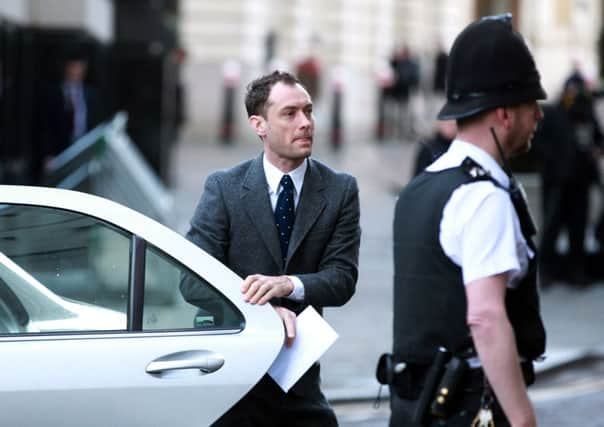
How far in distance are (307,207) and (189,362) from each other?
640 millimetres

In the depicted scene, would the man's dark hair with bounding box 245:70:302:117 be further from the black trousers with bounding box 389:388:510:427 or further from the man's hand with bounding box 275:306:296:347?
the black trousers with bounding box 389:388:510:427

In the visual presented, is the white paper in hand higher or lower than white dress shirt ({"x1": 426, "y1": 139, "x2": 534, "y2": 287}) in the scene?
lower

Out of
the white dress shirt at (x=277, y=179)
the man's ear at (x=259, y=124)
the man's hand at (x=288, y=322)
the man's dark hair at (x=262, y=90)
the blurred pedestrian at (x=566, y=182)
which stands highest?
the man's dark hair at (x=262, y=90)

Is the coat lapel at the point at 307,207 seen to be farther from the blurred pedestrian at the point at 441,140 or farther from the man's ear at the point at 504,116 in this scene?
the blurred pedestrian at the point at 441,140

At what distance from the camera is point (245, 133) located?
32.9 meters

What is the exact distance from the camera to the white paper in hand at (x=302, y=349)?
179 inches

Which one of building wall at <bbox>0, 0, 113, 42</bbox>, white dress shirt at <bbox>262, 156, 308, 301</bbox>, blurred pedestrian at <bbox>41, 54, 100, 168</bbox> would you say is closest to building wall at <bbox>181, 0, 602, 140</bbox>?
building wall at <bbox>0, 0, 113, 42</bbox>

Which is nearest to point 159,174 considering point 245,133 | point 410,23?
point 245,133

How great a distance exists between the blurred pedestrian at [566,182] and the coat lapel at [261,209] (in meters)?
9.44

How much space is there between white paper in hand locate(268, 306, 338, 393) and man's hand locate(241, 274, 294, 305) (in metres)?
0.10

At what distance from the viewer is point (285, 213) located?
4.85 metres

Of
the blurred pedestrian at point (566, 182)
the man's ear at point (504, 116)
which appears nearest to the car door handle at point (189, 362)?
the man's ear at point (504, 116)

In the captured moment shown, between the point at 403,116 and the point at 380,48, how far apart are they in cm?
831

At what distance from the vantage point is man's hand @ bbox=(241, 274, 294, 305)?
457 cm
